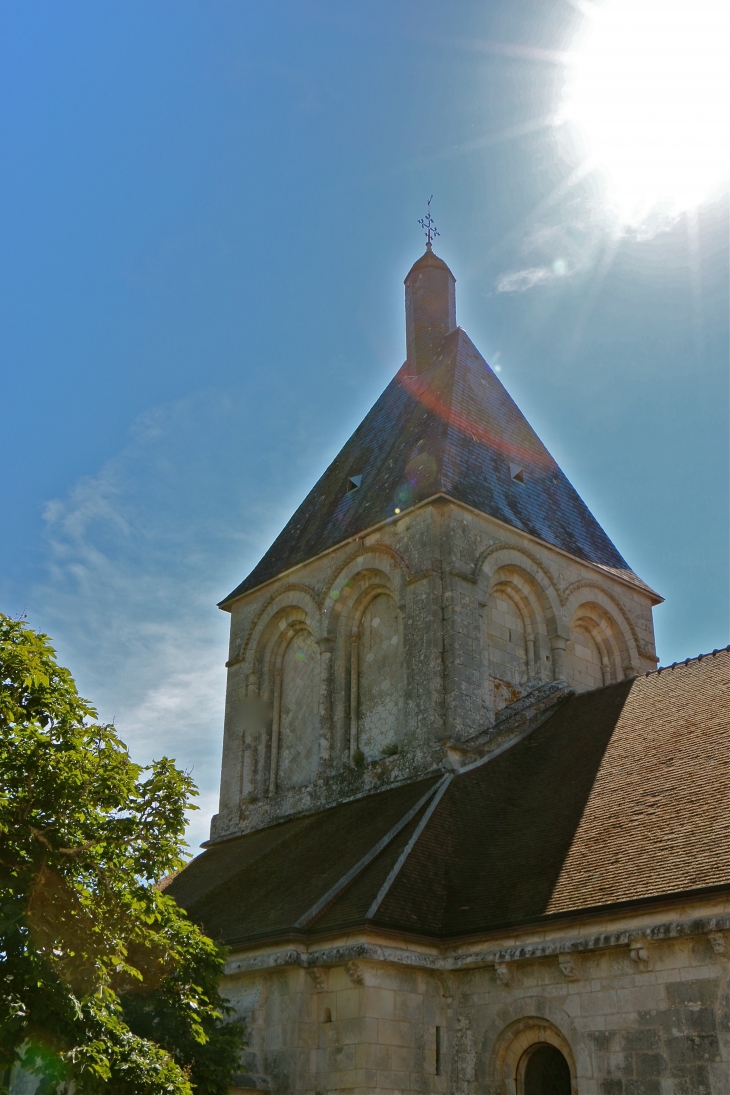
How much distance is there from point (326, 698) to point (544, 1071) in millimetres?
8699

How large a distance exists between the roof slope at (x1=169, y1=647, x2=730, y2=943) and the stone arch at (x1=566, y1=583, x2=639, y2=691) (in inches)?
96.1

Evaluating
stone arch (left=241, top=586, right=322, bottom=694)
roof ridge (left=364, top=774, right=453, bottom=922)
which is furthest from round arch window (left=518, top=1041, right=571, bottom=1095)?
stone arch (left=241, top=586, right=322, bottom=694)

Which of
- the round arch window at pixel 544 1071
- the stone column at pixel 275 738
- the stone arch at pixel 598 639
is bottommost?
the round arch window at pixel 544 1071

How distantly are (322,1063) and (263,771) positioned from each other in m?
8.86

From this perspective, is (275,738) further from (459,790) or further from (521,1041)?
(521,1041)

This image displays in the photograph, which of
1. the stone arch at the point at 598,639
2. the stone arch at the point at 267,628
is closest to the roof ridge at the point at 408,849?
the stone arch at the point at 598,639

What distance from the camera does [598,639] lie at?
21000 mm

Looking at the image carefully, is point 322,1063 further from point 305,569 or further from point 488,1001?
point 305,569

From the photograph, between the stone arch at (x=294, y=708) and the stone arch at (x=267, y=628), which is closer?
the stone arch at (x=294, y=708)

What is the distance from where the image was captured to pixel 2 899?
342 inches

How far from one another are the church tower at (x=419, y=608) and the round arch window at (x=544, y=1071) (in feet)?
17.0

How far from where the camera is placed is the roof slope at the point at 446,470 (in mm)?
19859

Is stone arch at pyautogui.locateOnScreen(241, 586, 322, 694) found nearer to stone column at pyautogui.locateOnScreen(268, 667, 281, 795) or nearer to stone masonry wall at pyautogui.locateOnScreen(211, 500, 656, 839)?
stone masonry wall at pyautogui.locateOnScreen(211, 500, 656, 839)

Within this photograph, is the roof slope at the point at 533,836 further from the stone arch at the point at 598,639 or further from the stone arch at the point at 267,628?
the stone arch at the point at 267,628
